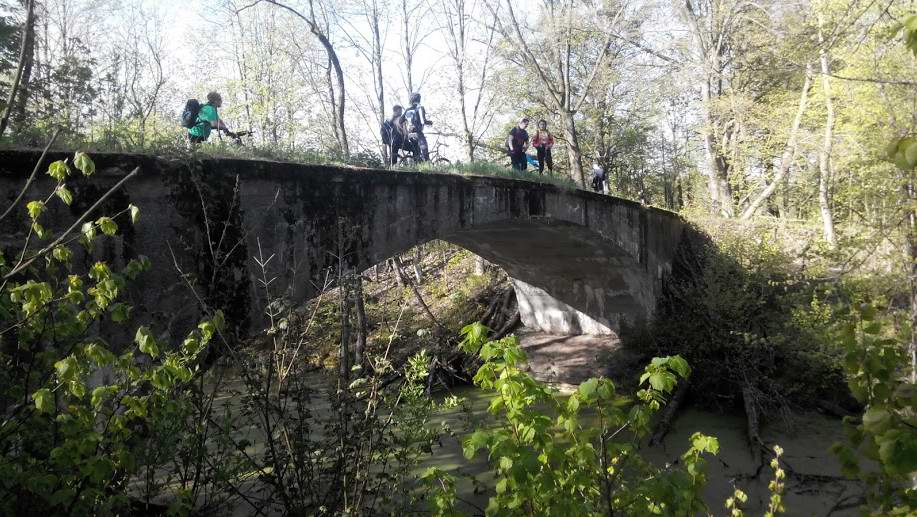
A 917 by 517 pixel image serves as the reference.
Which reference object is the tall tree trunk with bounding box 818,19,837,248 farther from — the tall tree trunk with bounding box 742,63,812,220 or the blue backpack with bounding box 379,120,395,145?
the blue backpack with bounding box 379,120,395,145

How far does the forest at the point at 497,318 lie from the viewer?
7.22ft

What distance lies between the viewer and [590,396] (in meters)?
2.12

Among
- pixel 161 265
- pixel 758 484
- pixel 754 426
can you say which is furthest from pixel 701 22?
pixel 161 265

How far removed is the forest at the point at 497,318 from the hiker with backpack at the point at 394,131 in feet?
0.35

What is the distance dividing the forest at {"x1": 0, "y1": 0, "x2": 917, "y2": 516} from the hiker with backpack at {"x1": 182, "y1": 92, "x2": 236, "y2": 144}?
1.7 inches

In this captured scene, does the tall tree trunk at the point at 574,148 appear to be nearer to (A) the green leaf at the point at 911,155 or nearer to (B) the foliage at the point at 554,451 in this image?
(B) the foliage at the point at 554,451

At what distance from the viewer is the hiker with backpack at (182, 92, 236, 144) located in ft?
16.3

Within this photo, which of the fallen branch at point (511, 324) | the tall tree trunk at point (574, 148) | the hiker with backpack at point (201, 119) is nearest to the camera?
the hiker with backpack at point (201, 119)

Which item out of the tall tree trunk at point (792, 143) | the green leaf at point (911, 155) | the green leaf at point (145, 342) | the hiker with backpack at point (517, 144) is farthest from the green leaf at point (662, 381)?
the tall tree trunk at point (792, 143)

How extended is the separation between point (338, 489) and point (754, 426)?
22.8 ft

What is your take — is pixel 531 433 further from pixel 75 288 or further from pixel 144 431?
pixel 144 431

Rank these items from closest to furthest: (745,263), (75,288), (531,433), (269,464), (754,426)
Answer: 1. (531,433)
2. (75,288)
3. (269,464)
4. (754,426)
5. (745,263)

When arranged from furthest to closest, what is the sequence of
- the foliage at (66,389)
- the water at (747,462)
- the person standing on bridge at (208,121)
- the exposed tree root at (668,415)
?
1. the exposed tree root at (668,415)
2. the water at (747,462)
3. the person standing on bridge at (208,121)
4. the foliage at (66,389)

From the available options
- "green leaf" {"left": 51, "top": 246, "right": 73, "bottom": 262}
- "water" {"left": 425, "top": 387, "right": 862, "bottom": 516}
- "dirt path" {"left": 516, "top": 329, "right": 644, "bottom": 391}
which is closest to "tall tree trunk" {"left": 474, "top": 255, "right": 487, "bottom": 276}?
"dirt path" {"left": 516, "top": 329, "right": 644, "bottom": 391}
